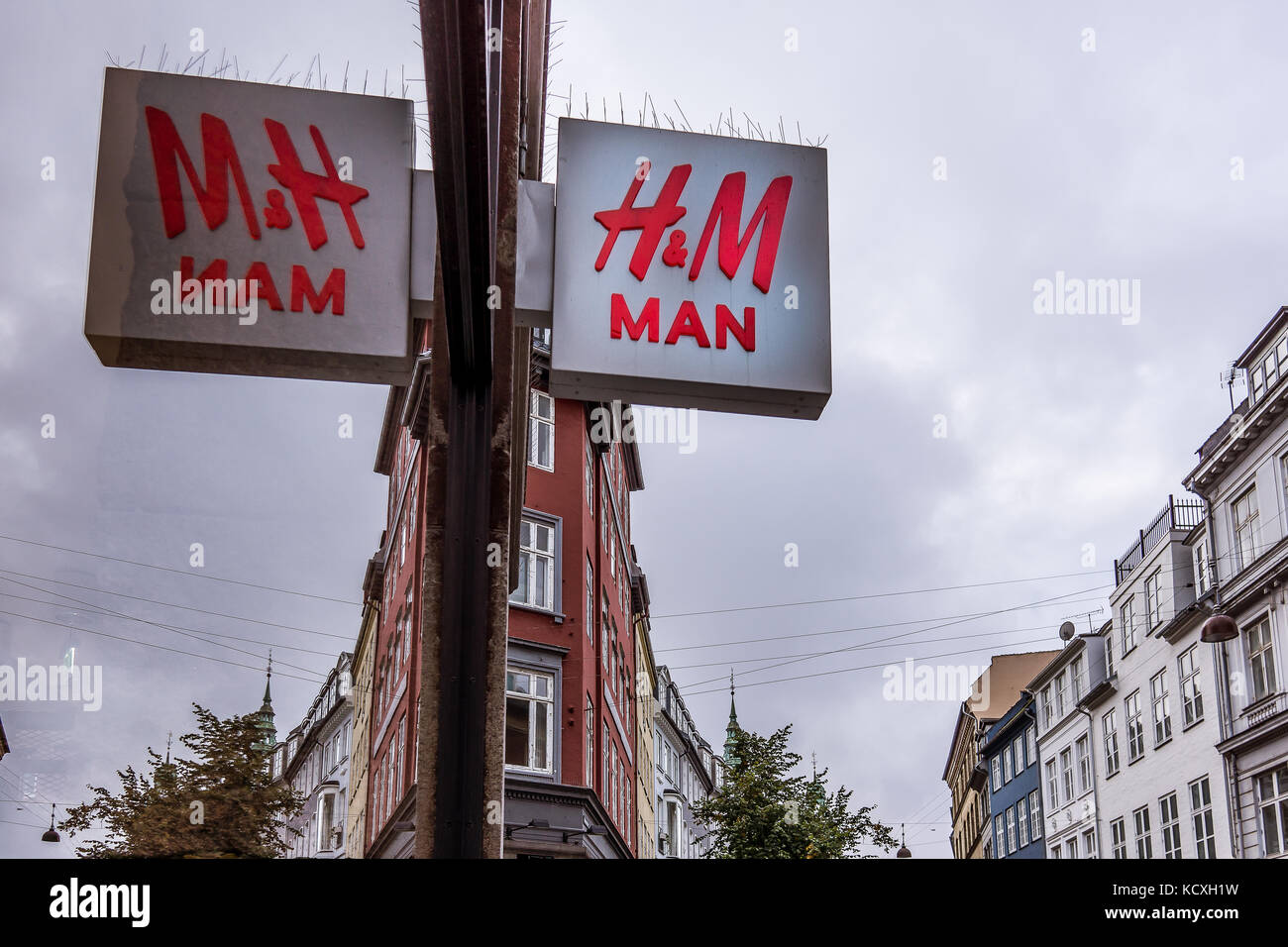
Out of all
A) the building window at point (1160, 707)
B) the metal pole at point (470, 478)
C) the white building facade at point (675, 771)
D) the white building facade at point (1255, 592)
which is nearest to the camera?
the metal pole at point (470, 478)

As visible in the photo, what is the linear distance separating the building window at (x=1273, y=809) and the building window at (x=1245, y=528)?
249 inches

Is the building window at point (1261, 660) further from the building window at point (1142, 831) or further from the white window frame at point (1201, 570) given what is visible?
the building window at point (1142, 831)

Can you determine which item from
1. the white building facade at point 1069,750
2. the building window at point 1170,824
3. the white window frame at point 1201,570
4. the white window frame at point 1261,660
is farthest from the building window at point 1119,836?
the white window frame at point 1261,660

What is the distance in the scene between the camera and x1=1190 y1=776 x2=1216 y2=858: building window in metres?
41.3

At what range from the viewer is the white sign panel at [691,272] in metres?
8.52

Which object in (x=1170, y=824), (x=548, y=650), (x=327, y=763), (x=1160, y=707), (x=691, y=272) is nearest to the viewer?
(x=691, y=272)

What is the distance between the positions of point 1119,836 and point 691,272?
159ft

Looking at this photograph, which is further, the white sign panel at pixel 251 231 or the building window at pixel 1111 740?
the building window at pixel 1111 740

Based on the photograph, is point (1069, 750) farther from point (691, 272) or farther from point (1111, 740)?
point (691, 272)

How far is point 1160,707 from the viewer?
47875 millimetres

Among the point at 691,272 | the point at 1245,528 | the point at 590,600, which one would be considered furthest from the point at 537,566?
the point at 1245,528

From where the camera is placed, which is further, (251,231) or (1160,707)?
(1160,707)
